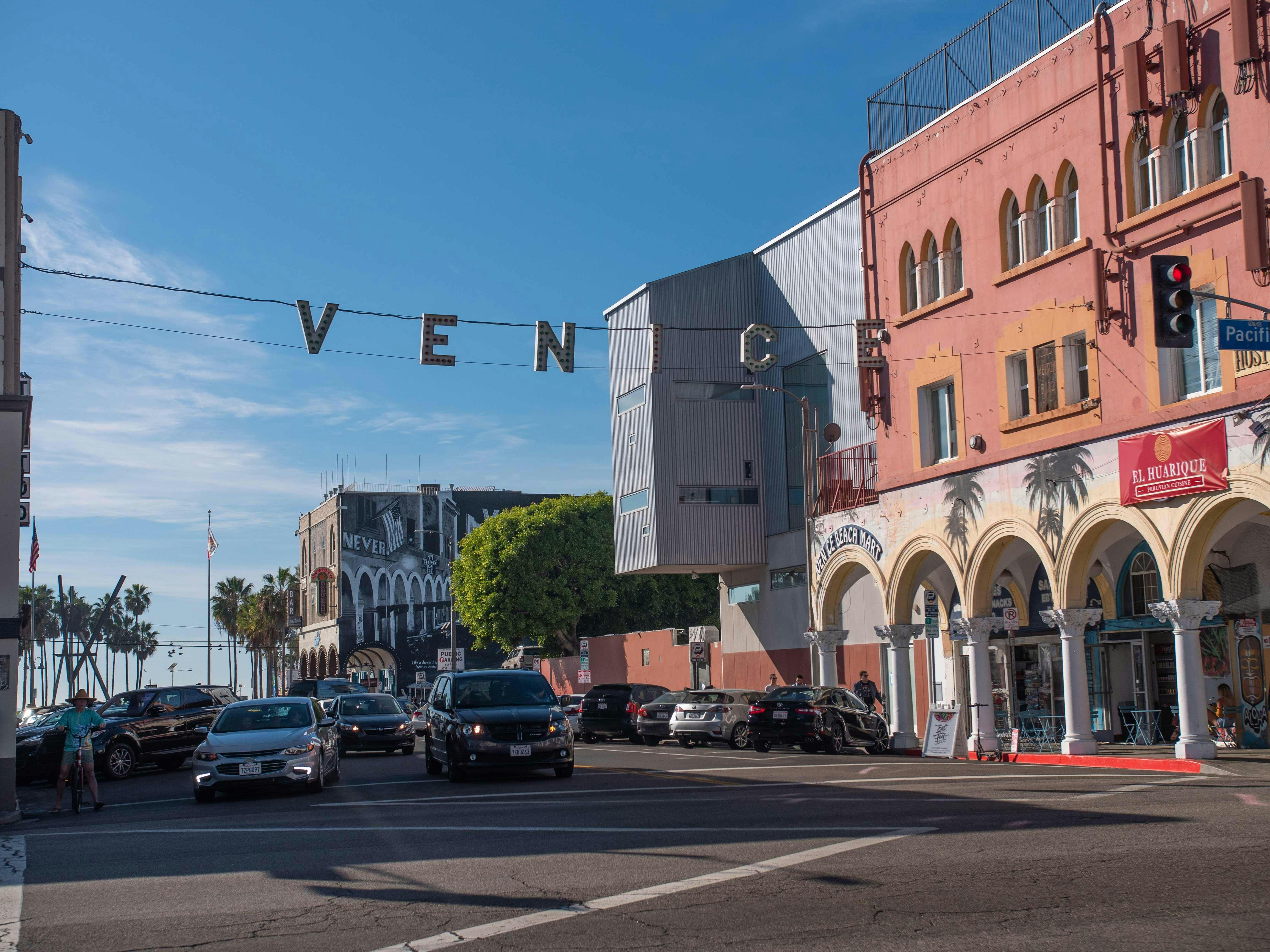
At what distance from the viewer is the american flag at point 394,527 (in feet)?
299

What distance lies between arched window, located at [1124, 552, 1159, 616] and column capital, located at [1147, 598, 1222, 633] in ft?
18.2

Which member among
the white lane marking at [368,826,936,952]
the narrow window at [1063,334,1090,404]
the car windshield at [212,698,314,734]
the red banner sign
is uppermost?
the narrow window at [1063,334,1090,404]

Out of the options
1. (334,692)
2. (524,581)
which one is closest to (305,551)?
(524,581)

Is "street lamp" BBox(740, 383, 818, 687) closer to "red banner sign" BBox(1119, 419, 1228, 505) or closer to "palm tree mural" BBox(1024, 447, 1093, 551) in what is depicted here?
"palm tree mural" BBox(1024, 447, 1093, 551)

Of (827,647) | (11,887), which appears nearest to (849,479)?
(827,647)

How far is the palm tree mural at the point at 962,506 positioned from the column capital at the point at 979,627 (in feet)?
3.98

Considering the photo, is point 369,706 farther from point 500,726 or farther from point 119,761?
point 500,726

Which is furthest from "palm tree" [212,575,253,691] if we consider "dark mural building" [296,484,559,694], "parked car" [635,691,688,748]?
"parked car" [635,691,688,748]

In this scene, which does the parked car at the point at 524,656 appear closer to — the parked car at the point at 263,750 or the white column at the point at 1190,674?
the parked car at the point at 263,750

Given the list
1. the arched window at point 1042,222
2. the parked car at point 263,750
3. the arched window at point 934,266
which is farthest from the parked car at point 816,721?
the parked car at point 263,750

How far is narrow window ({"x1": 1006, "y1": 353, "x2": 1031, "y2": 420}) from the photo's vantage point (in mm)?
25344

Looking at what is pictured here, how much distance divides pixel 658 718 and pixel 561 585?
27.8 metres

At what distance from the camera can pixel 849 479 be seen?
3269 centimetres

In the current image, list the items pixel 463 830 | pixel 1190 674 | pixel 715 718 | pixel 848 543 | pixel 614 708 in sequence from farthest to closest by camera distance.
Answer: pixel 614 708 → pixel 715 718 → pixel 848 543 → pixel 1190 674 → pixel 463 830
